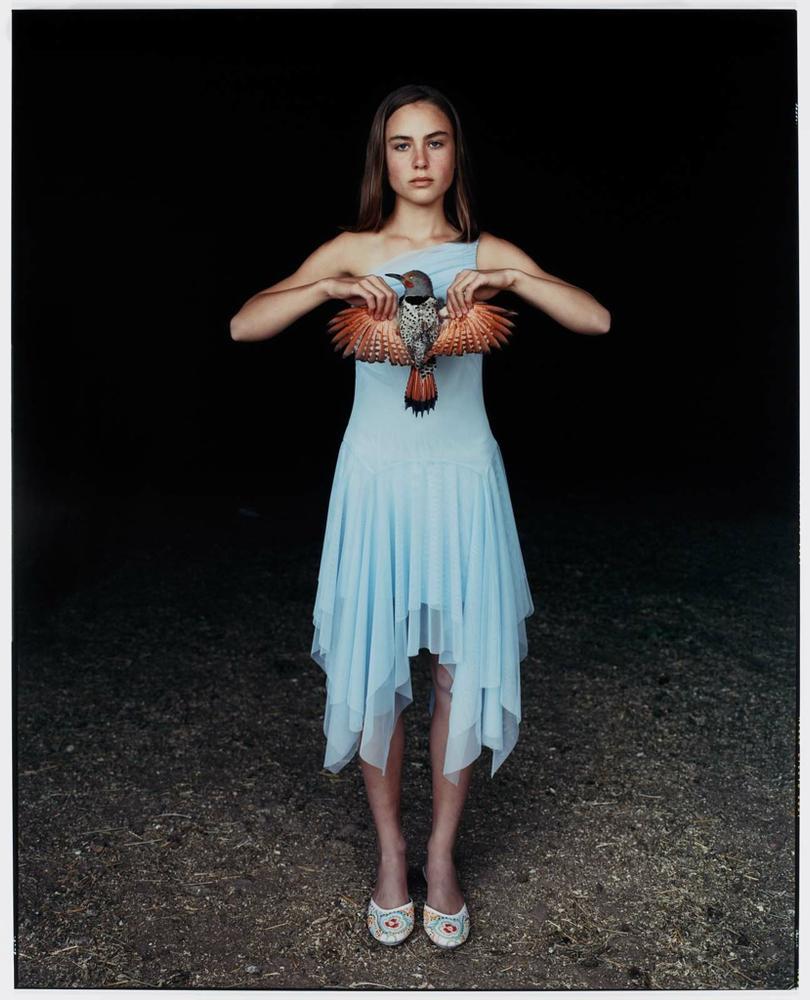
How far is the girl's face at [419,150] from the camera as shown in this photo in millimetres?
2586

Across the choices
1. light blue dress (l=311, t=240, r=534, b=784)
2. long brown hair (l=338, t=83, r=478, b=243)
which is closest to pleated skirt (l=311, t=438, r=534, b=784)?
light blue dress (l=311, t=240, r=534, b=784)

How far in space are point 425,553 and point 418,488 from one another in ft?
0.51

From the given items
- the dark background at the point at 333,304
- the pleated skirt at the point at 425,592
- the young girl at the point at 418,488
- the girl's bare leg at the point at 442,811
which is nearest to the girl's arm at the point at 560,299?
the young girl at the point at 418,488

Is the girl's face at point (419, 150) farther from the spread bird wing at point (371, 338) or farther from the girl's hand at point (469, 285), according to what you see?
the spread bird wing at point (371, 338)

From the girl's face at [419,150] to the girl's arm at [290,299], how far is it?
20 cm

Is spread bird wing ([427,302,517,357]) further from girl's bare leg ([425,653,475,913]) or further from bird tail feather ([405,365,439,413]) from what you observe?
girl's bare leg ([425,653,475,913])

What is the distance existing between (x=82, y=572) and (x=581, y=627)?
8.77 ft

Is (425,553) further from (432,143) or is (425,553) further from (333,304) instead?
(333,304)

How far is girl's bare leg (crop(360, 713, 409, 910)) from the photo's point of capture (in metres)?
2.88

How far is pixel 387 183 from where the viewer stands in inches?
106

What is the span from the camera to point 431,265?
8.65 ft

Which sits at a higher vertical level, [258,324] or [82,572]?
[258,324]

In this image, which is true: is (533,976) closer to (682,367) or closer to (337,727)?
(337,727)

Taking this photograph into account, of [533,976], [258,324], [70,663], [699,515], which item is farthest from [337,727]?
[699,515]
